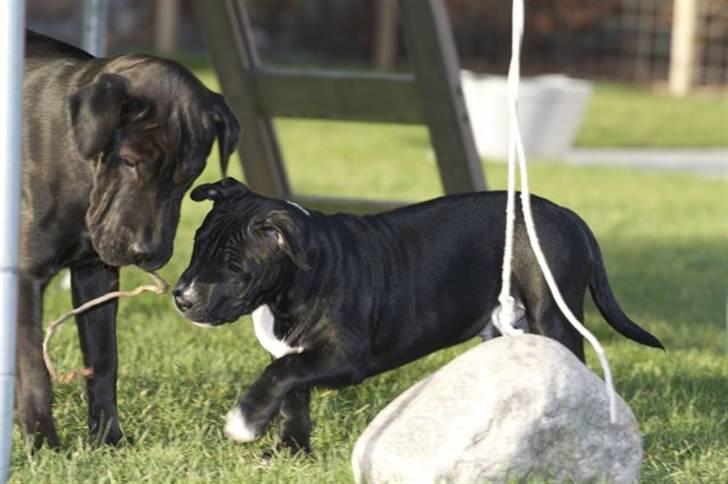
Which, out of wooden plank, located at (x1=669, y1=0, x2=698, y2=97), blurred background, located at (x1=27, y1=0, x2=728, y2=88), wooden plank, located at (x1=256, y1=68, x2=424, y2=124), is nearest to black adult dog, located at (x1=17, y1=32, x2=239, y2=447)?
wooden plank, located at (x1=256, y1=68, x2=424, y2=124)

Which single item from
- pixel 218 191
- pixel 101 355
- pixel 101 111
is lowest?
pixel 101 355

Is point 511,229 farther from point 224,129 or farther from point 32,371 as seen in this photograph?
point 32,371

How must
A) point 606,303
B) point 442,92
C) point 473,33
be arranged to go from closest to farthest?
point 606,303 → point 442,92 → point 473,33

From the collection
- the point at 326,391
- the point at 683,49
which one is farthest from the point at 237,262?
the point at 683,49

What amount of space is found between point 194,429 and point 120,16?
23.6m

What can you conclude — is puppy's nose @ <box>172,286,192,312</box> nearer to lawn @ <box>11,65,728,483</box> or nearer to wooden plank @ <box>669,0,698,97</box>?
lawn @ <box>11,65,728,483</box>

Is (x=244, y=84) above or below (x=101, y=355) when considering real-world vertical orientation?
above

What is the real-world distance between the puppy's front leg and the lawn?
0.21 m

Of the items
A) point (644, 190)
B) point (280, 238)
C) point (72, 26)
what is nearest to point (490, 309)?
point (280, 238)

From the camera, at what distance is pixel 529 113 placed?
1653 cm

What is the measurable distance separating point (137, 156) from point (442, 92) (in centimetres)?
265

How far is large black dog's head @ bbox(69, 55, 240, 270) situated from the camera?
4199mm

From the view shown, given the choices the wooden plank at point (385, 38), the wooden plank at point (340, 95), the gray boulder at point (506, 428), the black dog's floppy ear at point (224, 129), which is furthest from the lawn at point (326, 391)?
→ the wooden plank at point (385, 38)

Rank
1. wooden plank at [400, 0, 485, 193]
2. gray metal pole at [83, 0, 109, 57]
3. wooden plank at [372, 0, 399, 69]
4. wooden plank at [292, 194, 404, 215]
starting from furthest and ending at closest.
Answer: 1. wooden plank at [372, 0, 399, 69]
2. gray metal pole at [83, 0, 109, 57]
3. wooden plank at [292, 194, 404, 215]
4. wooden plank at [400, 0, 485, 193]
